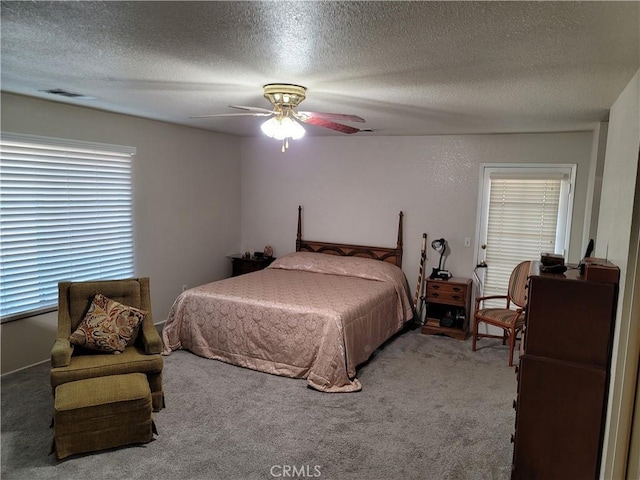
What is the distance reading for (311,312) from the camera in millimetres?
3863

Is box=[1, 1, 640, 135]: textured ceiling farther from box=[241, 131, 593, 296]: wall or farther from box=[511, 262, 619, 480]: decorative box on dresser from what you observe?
box=[241, 131, 593, 296]: wall

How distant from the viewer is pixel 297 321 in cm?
388

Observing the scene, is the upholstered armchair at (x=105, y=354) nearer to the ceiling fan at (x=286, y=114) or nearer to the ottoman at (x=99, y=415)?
the ottoman at (x=99, y=415)

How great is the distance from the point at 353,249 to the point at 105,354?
3.30 meters

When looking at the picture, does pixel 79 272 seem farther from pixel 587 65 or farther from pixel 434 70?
pixel 587 65

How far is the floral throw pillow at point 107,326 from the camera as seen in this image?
3.24 m

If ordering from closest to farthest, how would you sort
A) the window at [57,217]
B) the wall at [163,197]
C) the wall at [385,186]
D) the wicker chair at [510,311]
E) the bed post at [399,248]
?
the window at [57,217] < the wall at [163,197] < the wicker chair at [510,311] < the wall at [385,186] < the bed post at [399,248]

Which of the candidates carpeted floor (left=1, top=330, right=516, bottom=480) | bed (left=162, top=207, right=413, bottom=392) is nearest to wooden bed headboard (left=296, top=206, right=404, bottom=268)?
bed (left=162, top=207, right=413, bottom=392)

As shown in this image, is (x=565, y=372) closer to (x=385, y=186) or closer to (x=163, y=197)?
(x=385, y=186)

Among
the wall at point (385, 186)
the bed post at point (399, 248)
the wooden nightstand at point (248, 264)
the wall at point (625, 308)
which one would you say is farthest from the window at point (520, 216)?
the wooden nightstand at point (248, 264)

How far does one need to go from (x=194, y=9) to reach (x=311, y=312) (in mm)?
2655

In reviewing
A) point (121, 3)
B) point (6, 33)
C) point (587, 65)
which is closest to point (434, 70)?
point (587, 65)

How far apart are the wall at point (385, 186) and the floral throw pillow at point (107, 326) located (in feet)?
9.85

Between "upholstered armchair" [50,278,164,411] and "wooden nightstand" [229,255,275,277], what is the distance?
93.4 inches
